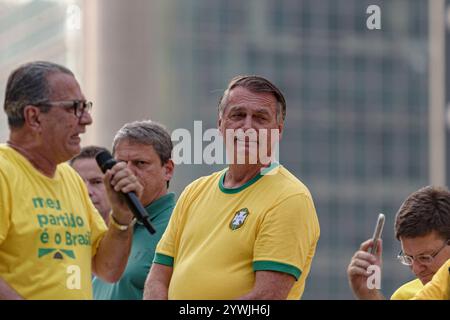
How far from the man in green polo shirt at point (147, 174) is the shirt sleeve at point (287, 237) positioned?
1.18 metres

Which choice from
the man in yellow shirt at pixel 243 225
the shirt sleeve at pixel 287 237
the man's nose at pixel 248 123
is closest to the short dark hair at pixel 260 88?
the man in yellow shirt at pixel 243 225

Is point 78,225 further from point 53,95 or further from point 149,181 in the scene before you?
point 149,181

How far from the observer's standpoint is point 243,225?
19.4 ft

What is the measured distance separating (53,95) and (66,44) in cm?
5844

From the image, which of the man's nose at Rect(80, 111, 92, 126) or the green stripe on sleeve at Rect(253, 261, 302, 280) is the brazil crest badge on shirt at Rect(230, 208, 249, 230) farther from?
the man's nose at Rect(80, 111, 92, 126)

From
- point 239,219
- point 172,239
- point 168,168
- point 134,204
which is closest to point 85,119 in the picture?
point 134,204

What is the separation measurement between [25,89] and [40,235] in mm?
643

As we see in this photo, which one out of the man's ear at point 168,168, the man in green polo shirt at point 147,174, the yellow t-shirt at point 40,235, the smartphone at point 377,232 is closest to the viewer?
the smartphone at point 377,232

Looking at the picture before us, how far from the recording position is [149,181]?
7.11m

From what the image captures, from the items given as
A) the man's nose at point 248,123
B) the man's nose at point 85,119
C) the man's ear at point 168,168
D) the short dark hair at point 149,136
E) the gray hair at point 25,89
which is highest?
the gray hair at point 25,89

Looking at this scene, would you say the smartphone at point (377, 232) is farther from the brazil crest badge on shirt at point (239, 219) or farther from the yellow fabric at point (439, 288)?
the brazil crest badge on shirt at point (239, 219)

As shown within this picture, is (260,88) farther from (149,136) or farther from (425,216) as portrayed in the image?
(149,136)

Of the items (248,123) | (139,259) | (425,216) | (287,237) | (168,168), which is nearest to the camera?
(287,237)

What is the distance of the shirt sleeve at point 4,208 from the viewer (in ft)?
18.6
